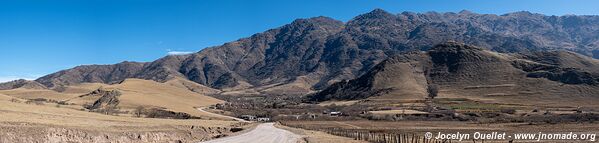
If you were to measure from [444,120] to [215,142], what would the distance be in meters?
104

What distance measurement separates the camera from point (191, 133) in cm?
7350

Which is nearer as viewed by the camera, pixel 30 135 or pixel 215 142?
pixel 30 135

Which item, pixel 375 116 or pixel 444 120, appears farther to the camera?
pixel 375 116

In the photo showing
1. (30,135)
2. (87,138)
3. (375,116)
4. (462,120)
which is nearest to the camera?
(30,135)

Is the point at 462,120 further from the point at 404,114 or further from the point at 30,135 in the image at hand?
the point at 30,135

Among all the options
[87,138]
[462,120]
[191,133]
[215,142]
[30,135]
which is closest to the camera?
[30,135]

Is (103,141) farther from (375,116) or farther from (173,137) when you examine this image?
(375,116)

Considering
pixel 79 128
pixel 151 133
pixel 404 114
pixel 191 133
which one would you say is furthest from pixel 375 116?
pixel 79 128

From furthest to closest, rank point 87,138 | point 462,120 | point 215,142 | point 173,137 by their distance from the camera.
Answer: point 462,120, point 173,137, point 215,142, point 87,138

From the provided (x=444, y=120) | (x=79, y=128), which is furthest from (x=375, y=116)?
(x=79, y=128)

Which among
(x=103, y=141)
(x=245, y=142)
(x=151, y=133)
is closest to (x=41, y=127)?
(x=103, y=141)

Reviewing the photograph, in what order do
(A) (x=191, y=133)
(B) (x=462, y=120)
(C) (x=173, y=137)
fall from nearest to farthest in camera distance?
(C) (x=173, y=137), (A) (x=191, y=133), (B) (x=462, y=120)

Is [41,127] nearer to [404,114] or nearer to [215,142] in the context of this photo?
[215,142]

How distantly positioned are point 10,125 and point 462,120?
123 m
